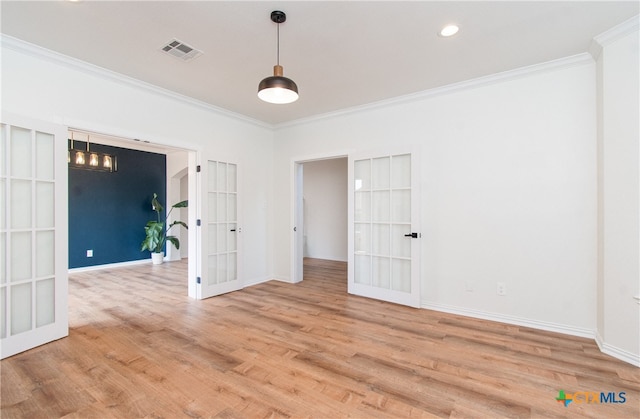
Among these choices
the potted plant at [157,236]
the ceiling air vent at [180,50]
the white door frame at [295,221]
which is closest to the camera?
the ceiling air vent at [180,50]

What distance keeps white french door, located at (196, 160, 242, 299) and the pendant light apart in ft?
7.48

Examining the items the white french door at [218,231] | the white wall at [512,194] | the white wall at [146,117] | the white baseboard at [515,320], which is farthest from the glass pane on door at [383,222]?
the white french door at [218,231]

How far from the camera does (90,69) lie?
3043mm

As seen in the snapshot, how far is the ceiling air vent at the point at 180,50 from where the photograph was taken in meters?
2.65

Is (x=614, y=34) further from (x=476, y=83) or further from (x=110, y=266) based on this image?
(x=110, y=266)

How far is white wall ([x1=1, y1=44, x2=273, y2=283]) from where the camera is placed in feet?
8.86

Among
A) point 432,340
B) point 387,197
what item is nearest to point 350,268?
point 387,197

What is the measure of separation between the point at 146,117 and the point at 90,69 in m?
0.68

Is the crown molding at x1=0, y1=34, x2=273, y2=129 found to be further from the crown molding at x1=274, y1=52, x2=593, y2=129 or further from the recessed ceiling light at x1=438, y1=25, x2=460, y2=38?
the recessed ceiling light at x1=438, y1=25, x2=460, y2=38

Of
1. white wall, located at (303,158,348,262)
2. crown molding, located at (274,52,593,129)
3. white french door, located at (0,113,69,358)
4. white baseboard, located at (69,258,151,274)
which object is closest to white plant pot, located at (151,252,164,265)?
white baseboard, located at (69,258,151,274)

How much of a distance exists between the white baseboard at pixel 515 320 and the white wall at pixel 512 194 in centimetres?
1

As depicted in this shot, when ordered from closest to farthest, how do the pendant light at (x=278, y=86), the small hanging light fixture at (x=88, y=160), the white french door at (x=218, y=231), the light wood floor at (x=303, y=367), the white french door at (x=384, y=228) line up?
1. the light wood floor at (x=303, y=367)
2. the pendant light at (x=278, y=86)
3. the white french door at (x=384, y=228)
4. the white french door at (x=218, y=231)
5. the small hanging light fixture at (x=88, y=160)

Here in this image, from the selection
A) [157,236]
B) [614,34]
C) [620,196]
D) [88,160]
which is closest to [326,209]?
[157,236]

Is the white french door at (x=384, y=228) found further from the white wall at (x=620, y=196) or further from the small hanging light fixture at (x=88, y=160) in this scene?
the small hanging light fixture at (x=88, y=160)
